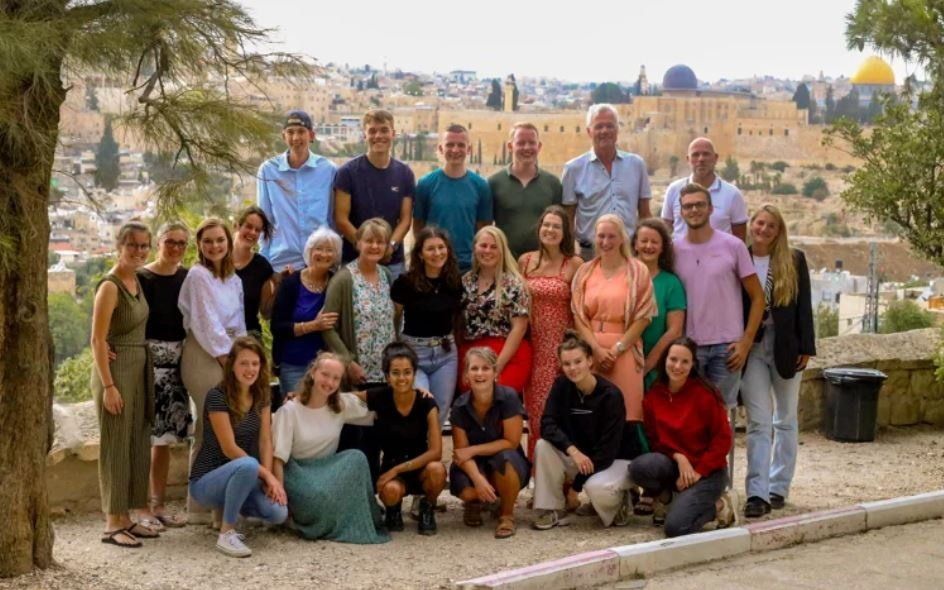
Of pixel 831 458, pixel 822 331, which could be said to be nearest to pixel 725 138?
pixel 822 331

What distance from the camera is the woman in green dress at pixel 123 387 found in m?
6.99

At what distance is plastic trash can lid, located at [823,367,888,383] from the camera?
34.6 ft

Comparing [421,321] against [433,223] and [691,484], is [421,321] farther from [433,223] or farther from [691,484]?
[691,484]

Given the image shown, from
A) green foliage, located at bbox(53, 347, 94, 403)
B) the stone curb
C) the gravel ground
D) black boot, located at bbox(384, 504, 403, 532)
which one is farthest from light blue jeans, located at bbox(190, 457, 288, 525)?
green foliage, located at bbox(53, 347, 94, 403)

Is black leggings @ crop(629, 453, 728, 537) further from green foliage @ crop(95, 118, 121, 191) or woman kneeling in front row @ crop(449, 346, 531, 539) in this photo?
green foliage @ crop(95, 118, 121, 191)

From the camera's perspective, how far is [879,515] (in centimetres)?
798

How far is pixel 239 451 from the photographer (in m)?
7.12

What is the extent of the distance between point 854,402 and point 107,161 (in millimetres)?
6195

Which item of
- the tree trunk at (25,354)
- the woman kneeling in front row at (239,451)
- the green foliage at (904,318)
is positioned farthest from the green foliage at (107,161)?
the green foliage at (904,318)

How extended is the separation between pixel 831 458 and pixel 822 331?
37752mm

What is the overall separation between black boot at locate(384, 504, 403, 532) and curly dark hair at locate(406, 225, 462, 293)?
1.17 meters

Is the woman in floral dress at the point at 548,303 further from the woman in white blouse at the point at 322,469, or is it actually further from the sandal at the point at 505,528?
the woman in white blouse at the point at 322,469

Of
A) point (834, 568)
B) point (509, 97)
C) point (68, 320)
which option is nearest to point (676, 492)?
point (834, 568)

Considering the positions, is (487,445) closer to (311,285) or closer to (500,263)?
(500,263)
